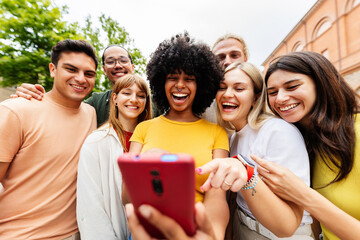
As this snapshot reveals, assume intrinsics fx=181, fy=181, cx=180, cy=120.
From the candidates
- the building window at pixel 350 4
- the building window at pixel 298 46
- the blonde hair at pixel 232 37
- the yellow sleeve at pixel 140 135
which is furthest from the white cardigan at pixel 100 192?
the building window at pixel 298 46

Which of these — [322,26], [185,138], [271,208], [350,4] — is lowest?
[271,208]

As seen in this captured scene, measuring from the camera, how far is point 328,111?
185cm

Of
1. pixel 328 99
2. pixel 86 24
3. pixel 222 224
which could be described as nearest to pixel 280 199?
pixel 222 224

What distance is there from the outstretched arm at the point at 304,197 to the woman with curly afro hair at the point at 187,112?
0.45 metres

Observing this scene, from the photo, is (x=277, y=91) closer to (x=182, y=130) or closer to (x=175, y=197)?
(x=182, y=130)

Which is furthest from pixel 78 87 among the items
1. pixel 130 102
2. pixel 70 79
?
pixel 130 102

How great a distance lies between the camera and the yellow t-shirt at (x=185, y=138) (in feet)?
5.66

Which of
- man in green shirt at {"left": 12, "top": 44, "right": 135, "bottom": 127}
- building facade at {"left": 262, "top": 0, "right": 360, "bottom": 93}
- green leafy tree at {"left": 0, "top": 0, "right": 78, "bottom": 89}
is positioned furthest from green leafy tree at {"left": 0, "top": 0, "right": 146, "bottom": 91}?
building facade at {"left": 262, "top": 0, "right": 360, "bottom": 93}

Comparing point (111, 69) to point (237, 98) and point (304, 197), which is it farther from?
point (304, 197)

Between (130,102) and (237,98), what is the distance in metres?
1.38

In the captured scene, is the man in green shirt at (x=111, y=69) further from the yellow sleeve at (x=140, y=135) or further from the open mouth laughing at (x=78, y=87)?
the yellow sleeve at (x=140, y=135)

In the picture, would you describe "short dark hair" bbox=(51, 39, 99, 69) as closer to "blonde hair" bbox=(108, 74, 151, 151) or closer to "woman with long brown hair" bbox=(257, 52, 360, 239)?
"blonde hair" bbox=(108, 74, 151, 151)

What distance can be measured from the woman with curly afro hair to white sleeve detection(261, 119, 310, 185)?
1.35ft

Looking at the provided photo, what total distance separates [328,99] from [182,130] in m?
1.52
